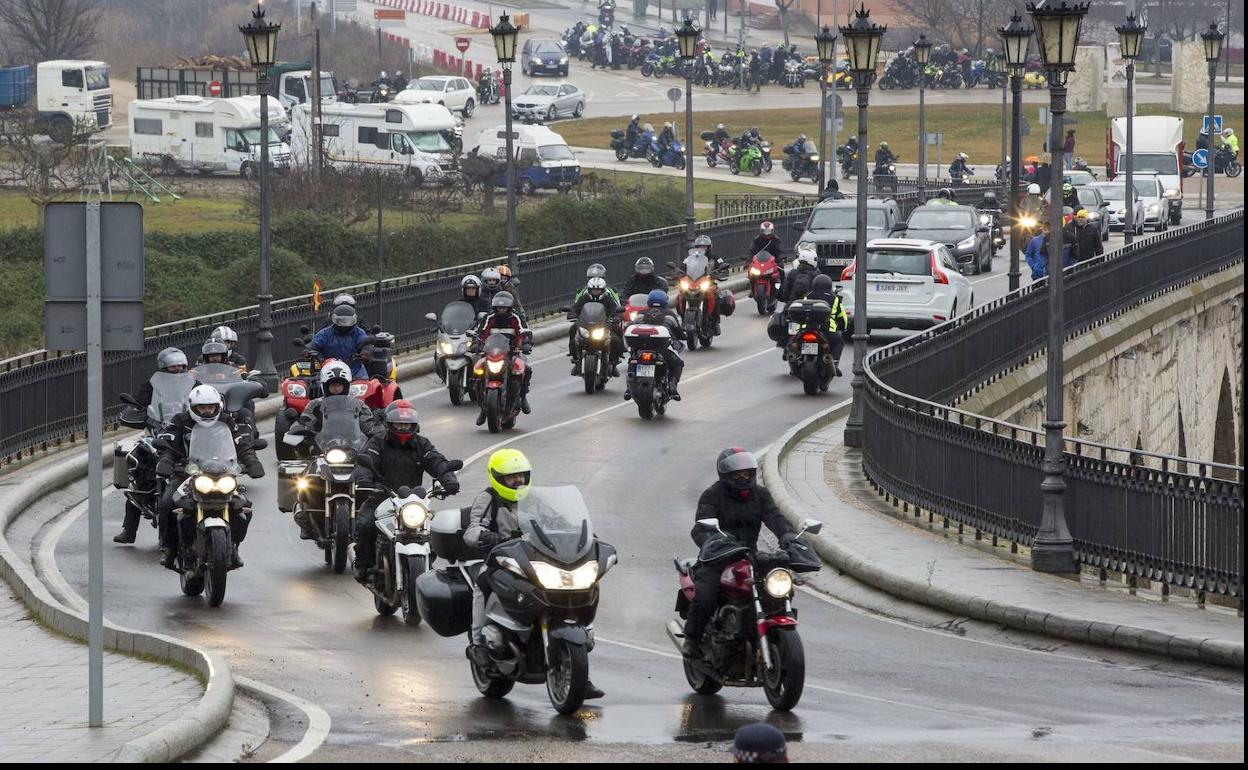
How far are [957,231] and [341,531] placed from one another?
3018cm

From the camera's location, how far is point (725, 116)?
297ft

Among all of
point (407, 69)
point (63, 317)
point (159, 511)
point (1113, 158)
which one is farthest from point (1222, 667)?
point (407, 69)

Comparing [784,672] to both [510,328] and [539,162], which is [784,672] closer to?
[510,328]

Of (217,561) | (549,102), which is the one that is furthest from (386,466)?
(549,102)

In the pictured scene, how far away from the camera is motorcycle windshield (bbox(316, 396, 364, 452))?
17.6m

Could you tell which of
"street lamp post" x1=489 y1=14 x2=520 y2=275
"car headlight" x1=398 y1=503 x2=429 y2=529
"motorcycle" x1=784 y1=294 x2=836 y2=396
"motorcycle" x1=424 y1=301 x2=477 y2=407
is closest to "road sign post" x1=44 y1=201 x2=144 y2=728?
"car headlight" x1=398 y1=503 x2=429 y2=529

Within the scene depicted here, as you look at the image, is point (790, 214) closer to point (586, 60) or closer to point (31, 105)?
point (31, 105)

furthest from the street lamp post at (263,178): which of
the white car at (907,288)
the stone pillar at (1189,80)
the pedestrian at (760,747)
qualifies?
the stone pillar at (1189,80)

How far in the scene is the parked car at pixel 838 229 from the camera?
4047 cm

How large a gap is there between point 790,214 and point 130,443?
29.9 m

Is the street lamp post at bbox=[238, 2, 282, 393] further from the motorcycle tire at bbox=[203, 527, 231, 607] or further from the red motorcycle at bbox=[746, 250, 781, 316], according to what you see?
the motorcycle tire at bbox=[203, 527, 231, 607]

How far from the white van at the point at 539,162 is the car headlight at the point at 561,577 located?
50.2 m

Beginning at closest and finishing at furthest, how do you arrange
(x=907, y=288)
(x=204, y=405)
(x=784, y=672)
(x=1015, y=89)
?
(x=784, y=672), (x=204, y=405), (x=907, y=288), (x=1015, y=89)

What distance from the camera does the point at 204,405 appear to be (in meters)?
17.1
